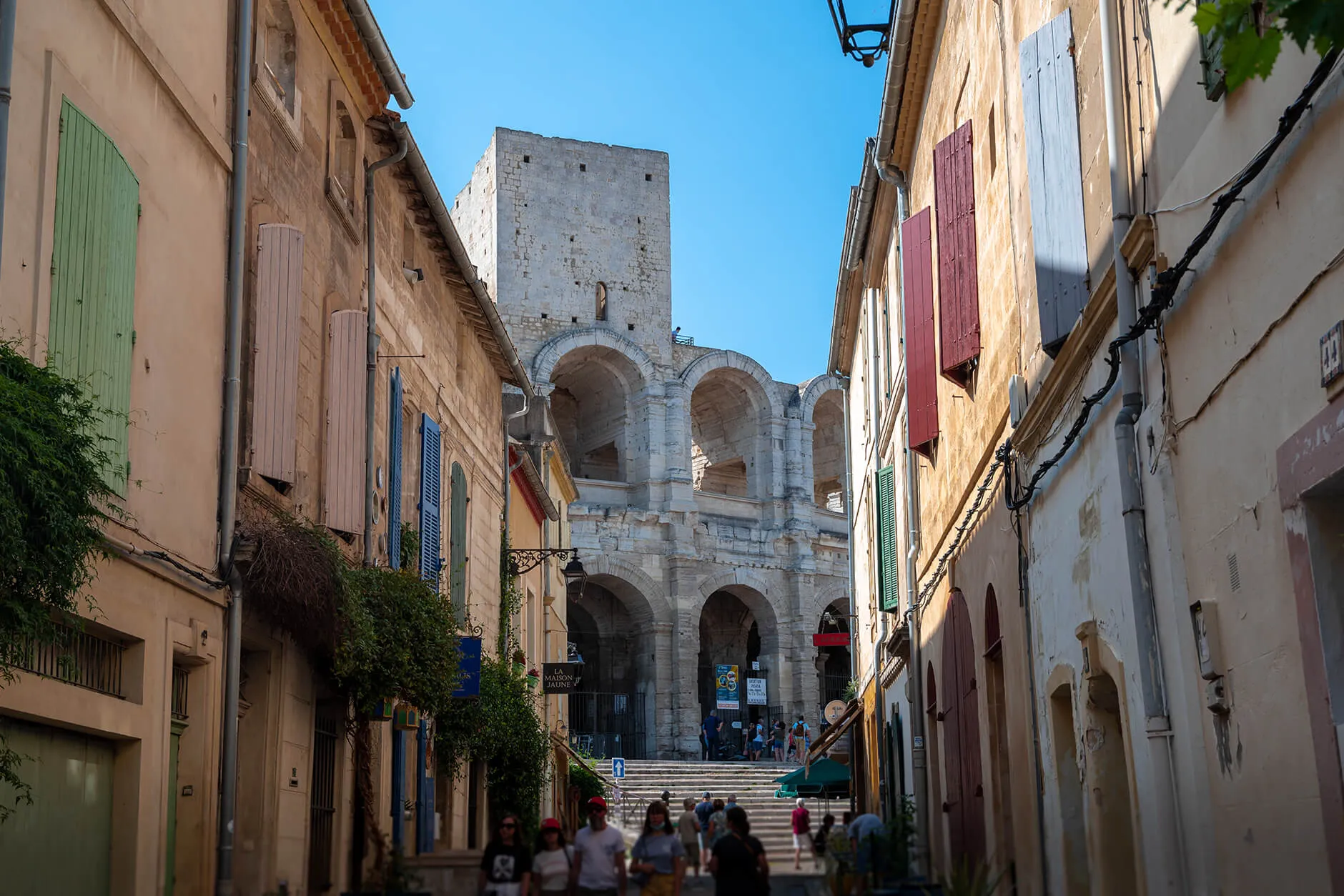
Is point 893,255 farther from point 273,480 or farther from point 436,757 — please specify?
point 273,480

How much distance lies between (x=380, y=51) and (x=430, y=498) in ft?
16.2

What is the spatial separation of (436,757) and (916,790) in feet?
17.7

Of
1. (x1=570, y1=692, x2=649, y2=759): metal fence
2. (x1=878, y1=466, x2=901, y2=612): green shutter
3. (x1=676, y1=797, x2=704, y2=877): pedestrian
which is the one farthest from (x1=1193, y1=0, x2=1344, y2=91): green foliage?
(x1=570, y1=692, x2=649, y2=759): metal fence

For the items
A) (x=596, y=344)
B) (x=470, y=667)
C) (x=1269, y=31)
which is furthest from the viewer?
(x=596, y=344)

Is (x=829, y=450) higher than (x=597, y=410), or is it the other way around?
(x=829, y=450)

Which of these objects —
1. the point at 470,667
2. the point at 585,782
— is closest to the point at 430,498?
the point at 470,667

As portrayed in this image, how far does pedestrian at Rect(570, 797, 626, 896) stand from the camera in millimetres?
9727

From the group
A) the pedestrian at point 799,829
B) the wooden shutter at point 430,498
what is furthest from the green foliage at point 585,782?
the wooden shutter at point 430,498

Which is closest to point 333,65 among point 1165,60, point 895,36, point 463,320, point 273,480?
point 273,480

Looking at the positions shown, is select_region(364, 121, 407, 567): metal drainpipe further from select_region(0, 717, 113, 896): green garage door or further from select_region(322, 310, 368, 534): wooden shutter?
select_region(0, 717, 113, 896): green garage door

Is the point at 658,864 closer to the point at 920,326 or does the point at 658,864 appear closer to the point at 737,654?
the point at 920,326

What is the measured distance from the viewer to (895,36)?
15.1 metres

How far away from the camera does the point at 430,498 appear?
17.0 meters

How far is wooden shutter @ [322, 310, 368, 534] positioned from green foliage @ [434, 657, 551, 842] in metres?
3.92
